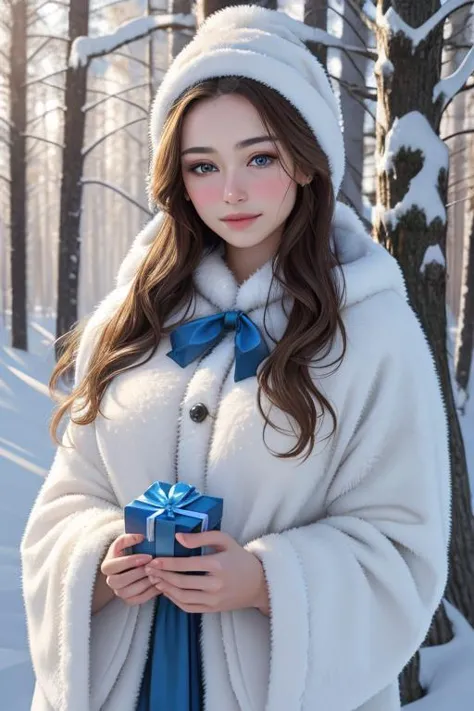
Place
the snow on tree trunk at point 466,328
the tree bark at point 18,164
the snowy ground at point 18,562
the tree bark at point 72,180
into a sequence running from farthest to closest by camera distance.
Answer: the tree bark at point 18,164, the tree bark at point 72,180, the snow on tree trunk at point 466,328, the snowy ground at point 18,562

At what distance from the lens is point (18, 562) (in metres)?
4.62

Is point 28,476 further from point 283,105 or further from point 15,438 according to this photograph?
point 283,105

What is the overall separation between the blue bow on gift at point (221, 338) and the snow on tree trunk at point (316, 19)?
2.94 metres

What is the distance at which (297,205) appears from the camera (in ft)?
5.72

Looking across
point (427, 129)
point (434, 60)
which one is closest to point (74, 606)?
point (427, 129)

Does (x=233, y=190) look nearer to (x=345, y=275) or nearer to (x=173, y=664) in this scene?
(x=345, y=275)

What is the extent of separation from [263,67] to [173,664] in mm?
1227

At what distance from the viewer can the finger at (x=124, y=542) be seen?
1432mm

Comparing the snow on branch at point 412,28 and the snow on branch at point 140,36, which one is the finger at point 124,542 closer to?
the snow on branch at point 412,28

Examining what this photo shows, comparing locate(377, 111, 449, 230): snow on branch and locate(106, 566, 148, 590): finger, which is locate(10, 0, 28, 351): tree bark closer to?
locate(377, 111, 449, 230): snow on branch

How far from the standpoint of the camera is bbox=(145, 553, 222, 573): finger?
4.54 ft

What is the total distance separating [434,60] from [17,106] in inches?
437

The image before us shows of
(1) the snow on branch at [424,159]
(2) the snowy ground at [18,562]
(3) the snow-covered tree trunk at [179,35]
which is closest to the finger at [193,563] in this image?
(2) the snowy ground at [18,562]

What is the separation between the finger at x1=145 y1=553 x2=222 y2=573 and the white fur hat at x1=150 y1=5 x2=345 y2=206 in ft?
2.81
